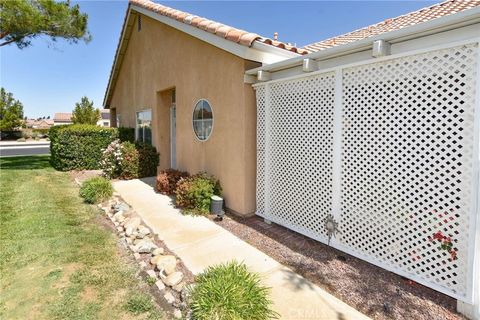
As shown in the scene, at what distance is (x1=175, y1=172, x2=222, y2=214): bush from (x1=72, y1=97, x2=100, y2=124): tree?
107 ft

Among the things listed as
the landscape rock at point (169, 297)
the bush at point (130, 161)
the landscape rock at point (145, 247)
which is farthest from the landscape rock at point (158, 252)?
the bush at point (130, 161)

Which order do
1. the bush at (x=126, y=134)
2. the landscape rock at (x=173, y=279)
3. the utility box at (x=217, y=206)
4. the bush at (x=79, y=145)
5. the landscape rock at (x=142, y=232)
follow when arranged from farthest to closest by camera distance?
the bush at (x=126, y=134) < the bush at (x=79, y=145) < the utility box at (x=217, y=206) < the landscape rock at (x=142, y=232) < the landscape rock at (x=173, y=279)

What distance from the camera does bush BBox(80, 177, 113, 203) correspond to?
8516mm

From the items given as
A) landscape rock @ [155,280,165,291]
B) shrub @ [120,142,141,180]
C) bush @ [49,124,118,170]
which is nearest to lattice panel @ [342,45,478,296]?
landscape rock @ [155,280,165,291]

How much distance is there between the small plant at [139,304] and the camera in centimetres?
363

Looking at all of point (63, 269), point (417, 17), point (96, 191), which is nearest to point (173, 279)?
point (63, 269)

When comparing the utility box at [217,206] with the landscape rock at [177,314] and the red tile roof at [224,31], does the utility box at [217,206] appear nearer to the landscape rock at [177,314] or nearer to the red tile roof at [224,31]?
the landscape rock at [177,314]

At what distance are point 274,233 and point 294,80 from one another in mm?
3595

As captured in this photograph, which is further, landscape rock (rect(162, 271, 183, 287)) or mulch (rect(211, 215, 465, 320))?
landscape rock (rect(162, 271, 183, 287))

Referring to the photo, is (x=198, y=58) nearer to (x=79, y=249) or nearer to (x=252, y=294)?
(x=79, y=249)

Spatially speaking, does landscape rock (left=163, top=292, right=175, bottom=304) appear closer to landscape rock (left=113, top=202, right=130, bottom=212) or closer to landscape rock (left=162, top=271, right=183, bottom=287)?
landscape rock (left=162, top=271, right=183, bottom=287)

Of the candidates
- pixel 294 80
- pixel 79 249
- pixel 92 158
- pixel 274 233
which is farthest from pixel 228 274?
pixel 92 158

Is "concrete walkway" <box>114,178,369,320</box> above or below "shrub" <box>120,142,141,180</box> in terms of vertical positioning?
below

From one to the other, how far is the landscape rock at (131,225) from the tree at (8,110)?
53197 millimetres
